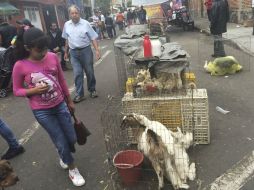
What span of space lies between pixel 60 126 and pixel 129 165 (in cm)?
93

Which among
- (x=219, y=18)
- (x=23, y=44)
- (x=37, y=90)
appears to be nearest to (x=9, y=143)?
(x=37, y=90)

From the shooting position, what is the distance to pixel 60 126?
4.22 m

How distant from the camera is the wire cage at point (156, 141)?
13.1 feet

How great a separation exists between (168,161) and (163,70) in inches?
63.1

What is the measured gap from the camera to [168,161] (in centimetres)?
396

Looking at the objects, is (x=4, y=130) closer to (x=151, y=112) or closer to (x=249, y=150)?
(x=151, y=112)

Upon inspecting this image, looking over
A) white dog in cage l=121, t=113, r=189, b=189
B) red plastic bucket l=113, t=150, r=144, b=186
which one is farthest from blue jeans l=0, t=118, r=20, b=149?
white dog in cage l=121, t=113, r=189, b=189

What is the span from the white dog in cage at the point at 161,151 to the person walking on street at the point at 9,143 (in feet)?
7.26

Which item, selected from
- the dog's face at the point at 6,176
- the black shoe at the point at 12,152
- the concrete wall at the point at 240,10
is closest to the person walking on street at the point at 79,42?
the black shoe at the point at 12,152

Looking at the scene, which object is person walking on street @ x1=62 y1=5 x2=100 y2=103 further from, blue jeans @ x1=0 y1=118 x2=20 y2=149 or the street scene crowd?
blue jeans @ x1=0 y1=118 x2=20 y2=149

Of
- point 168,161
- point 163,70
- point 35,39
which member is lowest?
point 168,161

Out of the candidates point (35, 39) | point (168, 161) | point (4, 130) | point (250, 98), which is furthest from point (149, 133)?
point (250, 98)

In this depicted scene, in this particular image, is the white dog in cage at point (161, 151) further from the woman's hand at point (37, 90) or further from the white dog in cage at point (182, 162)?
the woman's hand at point (37, 90)

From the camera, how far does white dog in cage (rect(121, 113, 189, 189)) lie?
3.95 metres
